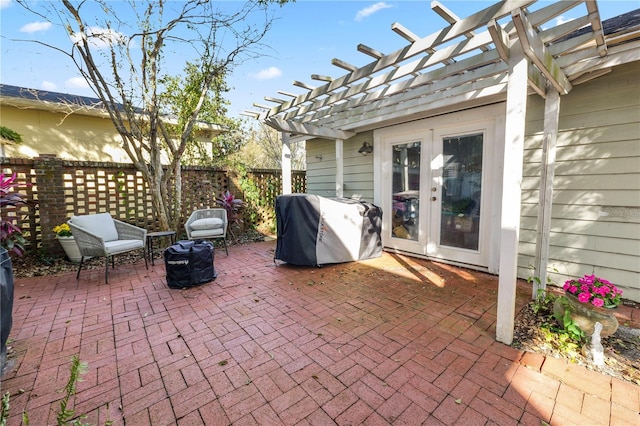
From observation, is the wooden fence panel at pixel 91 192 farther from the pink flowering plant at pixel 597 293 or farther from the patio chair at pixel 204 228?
the pink flowering plant at pixel 597 293

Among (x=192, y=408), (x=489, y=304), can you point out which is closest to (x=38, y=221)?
(x=192, y=408)

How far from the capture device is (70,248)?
13.5 ft

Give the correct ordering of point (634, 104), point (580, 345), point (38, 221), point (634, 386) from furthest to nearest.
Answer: point (38, 221) < point (634, 104) < point (580, 345) < point (634, 386)

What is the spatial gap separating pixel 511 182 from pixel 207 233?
14.1ft

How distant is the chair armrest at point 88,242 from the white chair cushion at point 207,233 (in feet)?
4.38

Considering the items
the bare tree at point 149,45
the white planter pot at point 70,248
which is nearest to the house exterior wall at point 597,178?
the bare tree at point 149,45

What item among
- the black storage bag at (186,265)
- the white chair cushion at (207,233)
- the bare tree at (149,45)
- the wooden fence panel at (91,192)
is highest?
the bare tree at (149,45)

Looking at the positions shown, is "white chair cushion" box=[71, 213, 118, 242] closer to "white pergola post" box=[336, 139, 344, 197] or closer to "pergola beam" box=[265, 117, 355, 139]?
"pergola beam" box=[265, 117, 355, 139]

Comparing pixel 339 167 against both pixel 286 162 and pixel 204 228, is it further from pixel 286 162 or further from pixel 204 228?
pixel 204 228

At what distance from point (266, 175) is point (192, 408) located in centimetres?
565

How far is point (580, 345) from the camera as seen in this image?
2020 millimetres

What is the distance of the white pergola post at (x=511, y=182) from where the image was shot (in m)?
1.95

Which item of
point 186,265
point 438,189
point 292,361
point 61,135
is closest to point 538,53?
point 438,189

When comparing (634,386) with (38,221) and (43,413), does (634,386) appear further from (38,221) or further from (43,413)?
(38,221)
